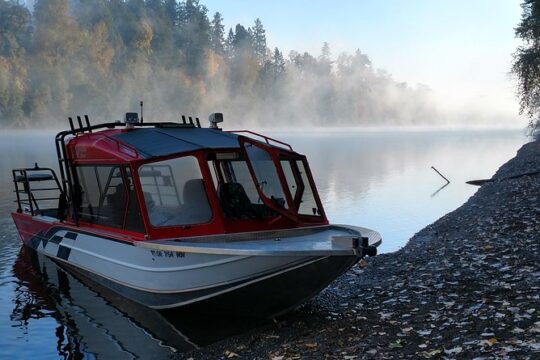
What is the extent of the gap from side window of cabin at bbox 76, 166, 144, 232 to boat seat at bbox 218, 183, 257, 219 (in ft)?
6.57

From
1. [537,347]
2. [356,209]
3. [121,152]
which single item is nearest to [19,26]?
[356,209]

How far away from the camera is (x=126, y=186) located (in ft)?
44.4

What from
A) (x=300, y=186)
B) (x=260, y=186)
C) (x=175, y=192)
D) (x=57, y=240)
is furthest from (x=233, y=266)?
(x=57, y=240)

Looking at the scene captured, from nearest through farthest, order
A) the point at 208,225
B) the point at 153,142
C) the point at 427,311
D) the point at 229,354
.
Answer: the point at 229,354 < the point at 427,311 < the point at 208,225 < the point at 153,142

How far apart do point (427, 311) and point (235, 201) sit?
16.0 feet

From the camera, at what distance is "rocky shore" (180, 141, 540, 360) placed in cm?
895

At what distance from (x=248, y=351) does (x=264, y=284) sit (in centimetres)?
149

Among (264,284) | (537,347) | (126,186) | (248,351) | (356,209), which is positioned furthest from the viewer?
(356,209)

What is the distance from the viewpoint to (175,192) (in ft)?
43.0

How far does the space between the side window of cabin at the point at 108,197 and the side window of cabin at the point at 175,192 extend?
1.37 feet

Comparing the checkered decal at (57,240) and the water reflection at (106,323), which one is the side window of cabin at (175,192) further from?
the checkered decal at (57,240)

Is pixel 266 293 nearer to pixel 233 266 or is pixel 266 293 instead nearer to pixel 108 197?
pixel 233 266

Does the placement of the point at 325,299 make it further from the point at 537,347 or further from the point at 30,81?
the point at 30,81

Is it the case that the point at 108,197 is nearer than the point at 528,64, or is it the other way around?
the point at 108,197
